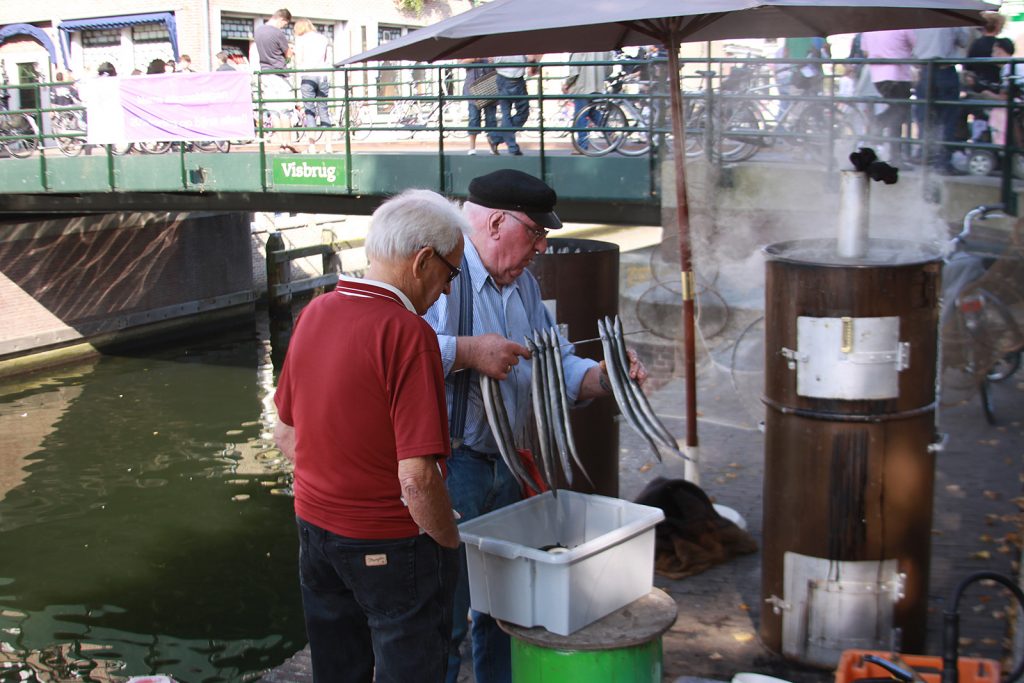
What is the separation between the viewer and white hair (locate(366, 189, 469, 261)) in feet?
8.88

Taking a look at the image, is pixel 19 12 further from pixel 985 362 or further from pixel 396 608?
pixel 396 608

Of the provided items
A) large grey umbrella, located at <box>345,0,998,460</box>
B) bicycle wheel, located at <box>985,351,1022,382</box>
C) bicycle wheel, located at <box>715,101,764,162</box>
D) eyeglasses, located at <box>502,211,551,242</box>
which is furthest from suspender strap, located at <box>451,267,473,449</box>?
bicycle wheel, located at <box>715,101,764,162</box>

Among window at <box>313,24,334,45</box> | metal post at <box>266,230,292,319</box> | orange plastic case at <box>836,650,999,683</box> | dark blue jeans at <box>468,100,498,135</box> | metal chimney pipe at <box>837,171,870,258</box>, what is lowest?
metal post at <box>266,230,292,319</box>

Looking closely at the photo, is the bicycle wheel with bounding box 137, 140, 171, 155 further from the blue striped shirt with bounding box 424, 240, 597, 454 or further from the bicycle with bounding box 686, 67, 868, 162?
the blue striped shirt with bounding box 424, 240, 597, 454

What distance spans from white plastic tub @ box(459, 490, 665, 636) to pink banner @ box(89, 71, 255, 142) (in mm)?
10474

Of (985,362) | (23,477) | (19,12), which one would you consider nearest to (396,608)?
(985,362)

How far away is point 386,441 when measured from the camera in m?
2.65

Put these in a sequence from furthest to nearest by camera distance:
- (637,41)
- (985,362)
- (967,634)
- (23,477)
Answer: (23,477) < (985,362) < (637,41) < (967,634)

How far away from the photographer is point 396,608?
272 centimetres

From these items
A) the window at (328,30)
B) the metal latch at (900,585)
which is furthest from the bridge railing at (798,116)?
→ the window at (328,30)

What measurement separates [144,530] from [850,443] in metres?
8.48

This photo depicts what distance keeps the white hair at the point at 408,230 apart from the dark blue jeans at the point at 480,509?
0.83 metres

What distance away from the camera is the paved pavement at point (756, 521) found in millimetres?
4305

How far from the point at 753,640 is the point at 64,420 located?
41.6 ft
